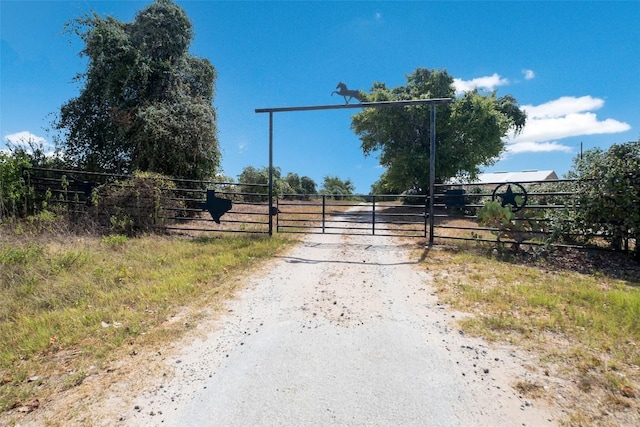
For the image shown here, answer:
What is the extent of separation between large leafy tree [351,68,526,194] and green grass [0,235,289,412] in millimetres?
14306


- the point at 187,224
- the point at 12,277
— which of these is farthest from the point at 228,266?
the point at 187,224

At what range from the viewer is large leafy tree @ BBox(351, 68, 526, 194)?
688 inches

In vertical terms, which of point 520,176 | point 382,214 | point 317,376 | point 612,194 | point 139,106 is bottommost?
point 317,376

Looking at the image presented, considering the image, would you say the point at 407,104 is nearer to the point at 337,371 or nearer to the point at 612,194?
the point at 612,194

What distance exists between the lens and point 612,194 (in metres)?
6.07

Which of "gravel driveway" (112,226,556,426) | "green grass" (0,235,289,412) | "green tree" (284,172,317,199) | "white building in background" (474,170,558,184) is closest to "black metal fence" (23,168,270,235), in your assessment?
"green grass" (0,235,289,412)

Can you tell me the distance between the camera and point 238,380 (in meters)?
2.56

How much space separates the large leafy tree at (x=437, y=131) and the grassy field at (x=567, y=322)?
42.7 ft

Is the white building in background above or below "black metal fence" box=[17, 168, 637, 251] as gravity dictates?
above

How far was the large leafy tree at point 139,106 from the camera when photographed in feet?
39.7

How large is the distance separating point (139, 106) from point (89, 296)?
10562mm

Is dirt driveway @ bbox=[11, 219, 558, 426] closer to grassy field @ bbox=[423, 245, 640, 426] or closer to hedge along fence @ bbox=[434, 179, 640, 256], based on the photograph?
grassy field @ bbox=[423, 245, 640, 426]

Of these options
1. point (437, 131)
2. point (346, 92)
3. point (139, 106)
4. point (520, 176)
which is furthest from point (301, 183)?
point (346, 92)

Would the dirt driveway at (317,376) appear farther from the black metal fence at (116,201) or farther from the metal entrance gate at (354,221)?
the black metal fence at (116,201)
